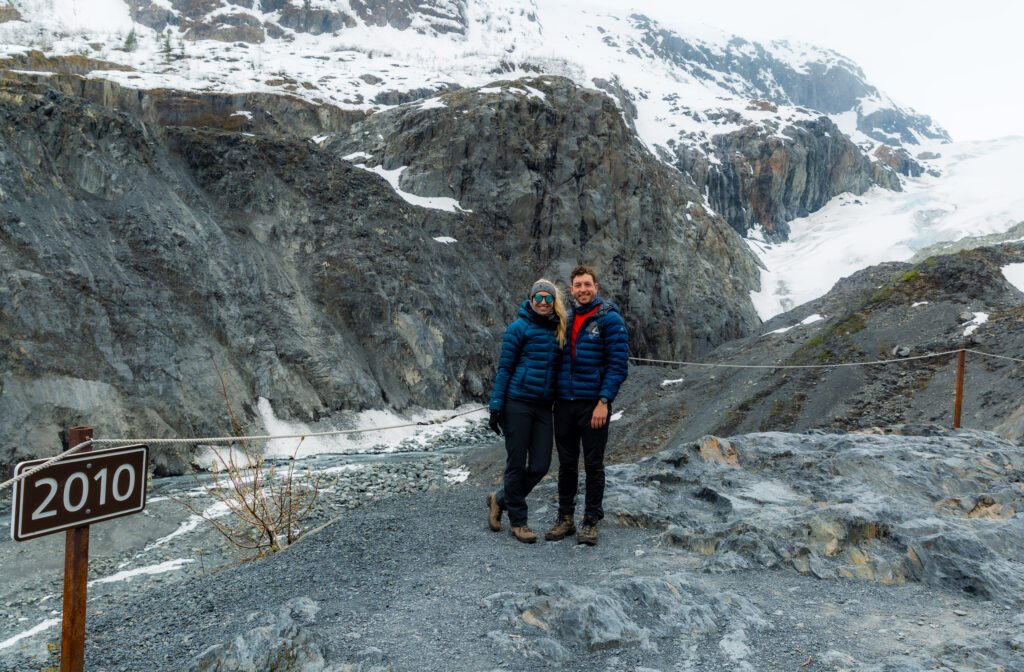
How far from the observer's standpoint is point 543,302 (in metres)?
5.69

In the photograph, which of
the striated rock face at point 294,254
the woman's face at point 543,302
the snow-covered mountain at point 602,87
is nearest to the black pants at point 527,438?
the woman's face at point 543,302

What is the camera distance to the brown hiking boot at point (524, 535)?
20.2ft

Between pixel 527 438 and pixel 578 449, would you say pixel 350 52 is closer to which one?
pixel 527 438

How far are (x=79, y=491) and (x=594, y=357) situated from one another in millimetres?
4033

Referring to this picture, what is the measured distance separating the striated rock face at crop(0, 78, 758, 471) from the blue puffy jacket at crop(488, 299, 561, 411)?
11.3 metres

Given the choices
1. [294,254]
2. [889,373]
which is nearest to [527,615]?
[889,373]

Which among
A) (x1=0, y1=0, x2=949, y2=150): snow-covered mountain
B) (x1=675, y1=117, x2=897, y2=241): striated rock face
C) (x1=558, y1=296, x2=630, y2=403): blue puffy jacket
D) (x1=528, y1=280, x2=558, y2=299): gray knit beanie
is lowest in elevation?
(x1=558, y1=296, x2=630, y2=403): blue puffy jacket

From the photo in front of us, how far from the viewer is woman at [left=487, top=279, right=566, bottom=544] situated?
228 inches

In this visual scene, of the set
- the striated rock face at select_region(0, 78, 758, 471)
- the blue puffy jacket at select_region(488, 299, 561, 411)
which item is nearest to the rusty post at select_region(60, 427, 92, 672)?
the blue puffy jacket at select_region(488, 299, 561, 411)

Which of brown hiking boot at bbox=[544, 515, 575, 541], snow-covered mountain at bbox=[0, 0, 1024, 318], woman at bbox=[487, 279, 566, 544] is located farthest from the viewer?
snow-covered mountain at bbox=[0, 0, 1024, 318]

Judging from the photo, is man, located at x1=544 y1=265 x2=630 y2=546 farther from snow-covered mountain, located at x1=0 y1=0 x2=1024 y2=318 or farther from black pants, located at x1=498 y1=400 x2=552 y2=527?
snow-covered mountain, located at x1=0 y1=0 x2=1024 y2=318

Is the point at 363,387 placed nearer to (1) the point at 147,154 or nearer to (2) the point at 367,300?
(2) the point at 367,300

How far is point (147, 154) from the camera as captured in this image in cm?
2792

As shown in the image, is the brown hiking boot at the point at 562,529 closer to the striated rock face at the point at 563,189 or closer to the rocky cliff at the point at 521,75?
the striated rock face at the point at 563,189
